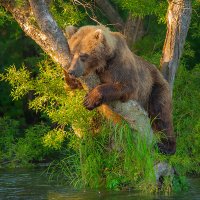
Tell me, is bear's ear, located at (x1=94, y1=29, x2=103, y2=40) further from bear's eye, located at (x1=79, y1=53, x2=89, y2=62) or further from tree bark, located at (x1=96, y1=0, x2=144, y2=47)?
tree bark, located at (x1=96, y1=0, x2=144, y2=47)

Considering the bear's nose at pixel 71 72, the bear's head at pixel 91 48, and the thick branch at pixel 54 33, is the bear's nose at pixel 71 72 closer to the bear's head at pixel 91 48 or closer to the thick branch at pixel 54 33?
the bear's head at pixel 91 48

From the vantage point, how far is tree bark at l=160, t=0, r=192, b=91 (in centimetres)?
1233

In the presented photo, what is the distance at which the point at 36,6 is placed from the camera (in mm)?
9945

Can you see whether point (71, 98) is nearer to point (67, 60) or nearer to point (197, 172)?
point (67, 60)

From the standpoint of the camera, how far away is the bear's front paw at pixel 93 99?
10094 millimetres

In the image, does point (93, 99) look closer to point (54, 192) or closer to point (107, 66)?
point (107, 66)

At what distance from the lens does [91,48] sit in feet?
33.4

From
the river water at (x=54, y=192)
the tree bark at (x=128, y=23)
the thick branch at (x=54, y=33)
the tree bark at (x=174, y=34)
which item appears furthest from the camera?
the tree bark at (x=128, y=23)

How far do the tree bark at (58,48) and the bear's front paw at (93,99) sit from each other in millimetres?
231

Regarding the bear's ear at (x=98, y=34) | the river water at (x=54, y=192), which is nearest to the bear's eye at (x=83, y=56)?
the bear's ear at (x=98, y=34)

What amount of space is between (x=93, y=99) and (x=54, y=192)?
1889 mm

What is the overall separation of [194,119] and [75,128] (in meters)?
3.62

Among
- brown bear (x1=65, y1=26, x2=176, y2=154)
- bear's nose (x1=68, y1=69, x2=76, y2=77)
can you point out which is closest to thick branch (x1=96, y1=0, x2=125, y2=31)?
brown bear (x1=65, y1=26, x2=176, y2=154)

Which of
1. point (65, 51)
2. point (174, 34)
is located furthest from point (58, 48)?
point (174, 34)
